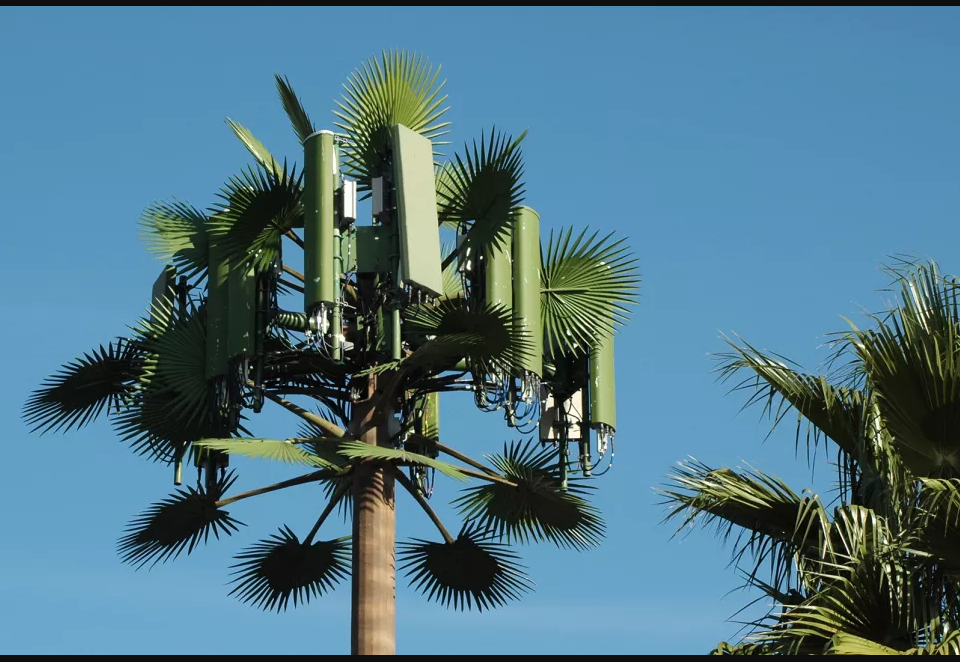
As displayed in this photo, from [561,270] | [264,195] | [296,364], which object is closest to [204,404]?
[296,364]

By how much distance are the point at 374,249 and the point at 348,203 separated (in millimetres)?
546

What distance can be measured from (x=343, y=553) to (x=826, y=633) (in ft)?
33.1

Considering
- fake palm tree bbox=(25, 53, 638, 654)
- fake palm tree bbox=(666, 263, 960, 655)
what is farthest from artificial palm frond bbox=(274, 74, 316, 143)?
fake palm tree bbox=(666, 263, 960, 655)

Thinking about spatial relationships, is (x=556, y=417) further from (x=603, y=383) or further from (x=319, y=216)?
(x=319, y=216)

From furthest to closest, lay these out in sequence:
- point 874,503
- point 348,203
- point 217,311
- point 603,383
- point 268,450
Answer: point 603,383 < point 217,311 < point 348,203 < point 268,450 < point 874,503

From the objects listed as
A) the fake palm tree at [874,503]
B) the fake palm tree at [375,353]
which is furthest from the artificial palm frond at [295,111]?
the fake palm tree at [874,503]

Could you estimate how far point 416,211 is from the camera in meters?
17.4

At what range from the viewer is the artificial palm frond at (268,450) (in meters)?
16.5


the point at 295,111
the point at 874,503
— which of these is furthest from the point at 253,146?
the point at 874,503

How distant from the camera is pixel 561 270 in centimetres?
1889

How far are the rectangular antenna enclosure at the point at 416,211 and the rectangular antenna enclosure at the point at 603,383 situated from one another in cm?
244

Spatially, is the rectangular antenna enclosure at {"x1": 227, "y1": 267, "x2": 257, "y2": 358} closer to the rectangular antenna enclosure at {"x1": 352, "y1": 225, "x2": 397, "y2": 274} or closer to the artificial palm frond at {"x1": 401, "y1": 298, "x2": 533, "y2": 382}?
the rectangular antenna enclosure at {"x1": 352, "y1": 225, "x2": 397, "y2": 274}

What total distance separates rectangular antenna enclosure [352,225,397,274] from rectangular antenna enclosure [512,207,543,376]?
3.91ft

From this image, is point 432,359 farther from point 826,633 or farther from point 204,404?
point 826,633
